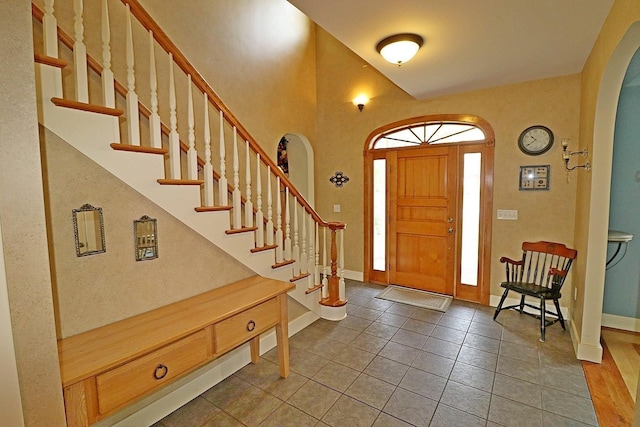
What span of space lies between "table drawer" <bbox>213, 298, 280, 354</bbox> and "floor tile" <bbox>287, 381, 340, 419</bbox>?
538mm

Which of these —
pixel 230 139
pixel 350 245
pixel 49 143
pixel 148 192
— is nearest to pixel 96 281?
pixel 148 192

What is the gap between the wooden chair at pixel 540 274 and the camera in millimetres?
2885

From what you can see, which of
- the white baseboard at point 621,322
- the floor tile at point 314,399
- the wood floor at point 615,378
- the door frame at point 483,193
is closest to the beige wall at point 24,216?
the floor tile at point 314,399

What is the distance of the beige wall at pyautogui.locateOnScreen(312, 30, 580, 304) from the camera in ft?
10.7

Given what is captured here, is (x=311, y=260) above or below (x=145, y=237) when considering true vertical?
below

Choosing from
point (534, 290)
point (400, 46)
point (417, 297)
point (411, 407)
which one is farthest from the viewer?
point (417, 297)

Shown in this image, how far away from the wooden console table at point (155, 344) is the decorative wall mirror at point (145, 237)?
1.17 feet

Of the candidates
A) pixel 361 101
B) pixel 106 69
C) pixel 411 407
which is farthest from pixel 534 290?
pixel 106 69

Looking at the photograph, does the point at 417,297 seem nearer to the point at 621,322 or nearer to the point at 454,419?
the point at 621,322

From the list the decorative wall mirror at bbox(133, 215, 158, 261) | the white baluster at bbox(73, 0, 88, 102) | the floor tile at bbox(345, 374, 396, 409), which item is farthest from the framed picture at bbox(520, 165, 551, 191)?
the white baluster at bbox(73, 0, 88, 102)

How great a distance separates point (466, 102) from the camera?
3703 millimetres

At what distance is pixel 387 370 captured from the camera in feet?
8.07

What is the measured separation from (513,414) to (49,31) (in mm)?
3390

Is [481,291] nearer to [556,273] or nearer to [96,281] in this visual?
[556,273]
